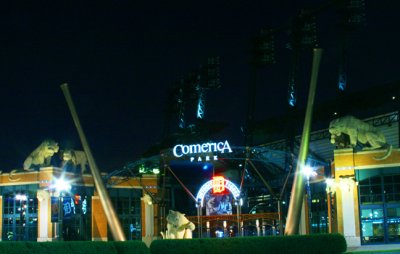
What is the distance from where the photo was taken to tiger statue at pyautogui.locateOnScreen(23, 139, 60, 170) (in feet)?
179

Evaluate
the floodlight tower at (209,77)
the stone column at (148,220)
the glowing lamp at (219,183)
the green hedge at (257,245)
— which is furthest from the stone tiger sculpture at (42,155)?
the green hedge at (257,245)

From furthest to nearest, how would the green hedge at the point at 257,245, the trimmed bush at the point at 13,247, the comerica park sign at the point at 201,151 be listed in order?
the comerica park sign at the point at 201,151 → the green hedge at the point at 257,245 → the trimmed bush at the point at 13,247

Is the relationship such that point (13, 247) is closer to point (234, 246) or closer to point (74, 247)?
point (74, 247)

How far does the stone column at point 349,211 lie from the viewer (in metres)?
43.7

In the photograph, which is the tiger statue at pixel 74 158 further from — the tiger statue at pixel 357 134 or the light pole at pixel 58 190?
the tiger statue at pixel 357 134

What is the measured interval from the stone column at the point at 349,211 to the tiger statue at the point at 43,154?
76.1ft

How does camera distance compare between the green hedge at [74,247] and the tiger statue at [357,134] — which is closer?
the green hedge at [74,247]

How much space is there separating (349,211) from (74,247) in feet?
88.2

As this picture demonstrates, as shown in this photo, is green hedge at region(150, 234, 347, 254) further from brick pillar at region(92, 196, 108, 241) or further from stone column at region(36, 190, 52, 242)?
brick pillar at region(92, 196, 108, 241)

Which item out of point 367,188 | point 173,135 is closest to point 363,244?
point 367,188

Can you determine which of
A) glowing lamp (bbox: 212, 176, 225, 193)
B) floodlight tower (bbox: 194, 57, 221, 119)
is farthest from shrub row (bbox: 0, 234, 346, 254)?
floodlight tower (bbox: 194, 57, 221, 119)

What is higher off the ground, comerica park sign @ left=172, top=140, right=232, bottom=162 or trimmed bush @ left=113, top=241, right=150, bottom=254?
comerica park sign @ left=172, top=140, right=232, bottom=162

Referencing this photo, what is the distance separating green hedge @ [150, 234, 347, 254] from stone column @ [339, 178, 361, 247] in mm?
16413

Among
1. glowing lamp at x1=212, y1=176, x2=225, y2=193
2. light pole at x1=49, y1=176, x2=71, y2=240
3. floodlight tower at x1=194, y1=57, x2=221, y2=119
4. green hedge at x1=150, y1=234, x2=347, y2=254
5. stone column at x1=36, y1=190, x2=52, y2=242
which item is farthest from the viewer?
floodlight tower at x1=194, y1=57, x2=221, y2=119
